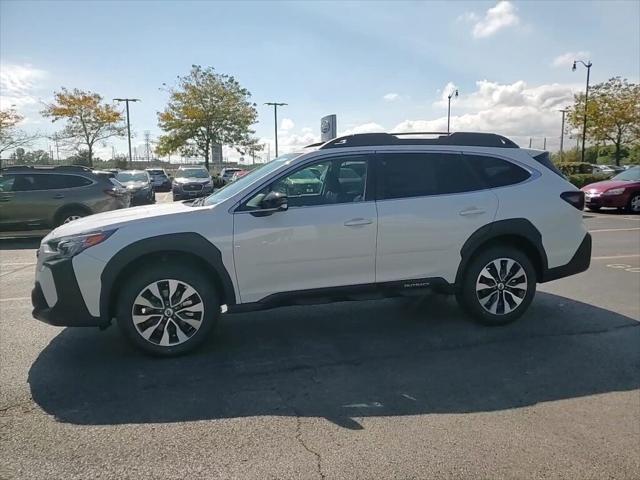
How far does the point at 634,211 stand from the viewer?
1595 centimetres

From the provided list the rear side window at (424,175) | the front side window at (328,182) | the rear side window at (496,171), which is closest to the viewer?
the front side window at (328,182)

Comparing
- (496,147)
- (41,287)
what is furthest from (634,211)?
(41,287)

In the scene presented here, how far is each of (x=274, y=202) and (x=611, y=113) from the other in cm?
3973

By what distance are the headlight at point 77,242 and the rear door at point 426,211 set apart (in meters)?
2.39

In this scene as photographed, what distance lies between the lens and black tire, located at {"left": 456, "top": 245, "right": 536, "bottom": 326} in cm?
481

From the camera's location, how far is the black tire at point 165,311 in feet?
13.1

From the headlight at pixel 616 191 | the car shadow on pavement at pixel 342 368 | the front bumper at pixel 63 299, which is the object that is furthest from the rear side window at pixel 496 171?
the headlight at pixel 616 191

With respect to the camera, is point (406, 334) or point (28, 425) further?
point (406, 334)

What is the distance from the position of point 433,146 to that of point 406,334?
188 cm

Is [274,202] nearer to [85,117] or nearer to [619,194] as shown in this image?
[619,194]

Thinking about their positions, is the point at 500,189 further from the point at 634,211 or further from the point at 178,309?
the point at 634,211

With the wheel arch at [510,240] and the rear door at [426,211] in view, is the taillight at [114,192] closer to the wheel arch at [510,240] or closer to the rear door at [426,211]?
the rear door at [426,211]

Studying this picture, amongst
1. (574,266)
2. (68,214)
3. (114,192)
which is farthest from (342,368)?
(114,192)

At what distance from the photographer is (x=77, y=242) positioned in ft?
12.9
